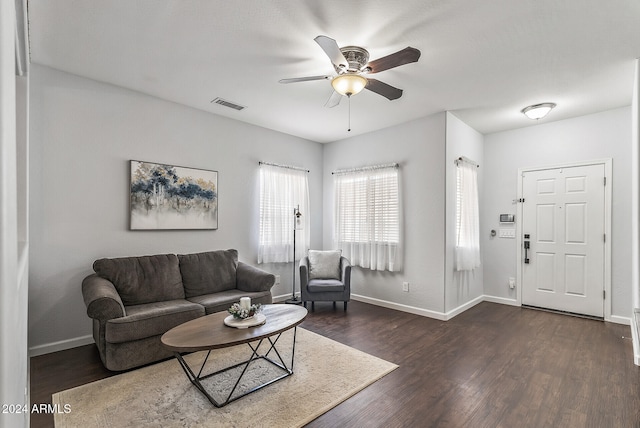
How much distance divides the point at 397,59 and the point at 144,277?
125 inches

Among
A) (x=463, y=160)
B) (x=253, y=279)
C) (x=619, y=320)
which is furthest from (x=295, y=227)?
(x=619, y=320)

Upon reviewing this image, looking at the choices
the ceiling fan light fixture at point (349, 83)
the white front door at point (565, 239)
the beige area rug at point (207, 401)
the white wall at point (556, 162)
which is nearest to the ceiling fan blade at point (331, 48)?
the ceiling fan light fixture at point (349, 83)

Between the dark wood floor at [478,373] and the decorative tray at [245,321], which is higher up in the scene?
the decorative tray at [245,321]

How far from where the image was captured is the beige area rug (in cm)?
201

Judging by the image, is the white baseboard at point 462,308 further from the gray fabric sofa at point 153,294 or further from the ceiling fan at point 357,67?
the ceiling fan at point 357,67

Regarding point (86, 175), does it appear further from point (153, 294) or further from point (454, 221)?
point (454, 221)

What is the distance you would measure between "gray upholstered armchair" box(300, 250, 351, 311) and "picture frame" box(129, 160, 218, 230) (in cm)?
151

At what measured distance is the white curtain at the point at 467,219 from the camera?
434 centimetres

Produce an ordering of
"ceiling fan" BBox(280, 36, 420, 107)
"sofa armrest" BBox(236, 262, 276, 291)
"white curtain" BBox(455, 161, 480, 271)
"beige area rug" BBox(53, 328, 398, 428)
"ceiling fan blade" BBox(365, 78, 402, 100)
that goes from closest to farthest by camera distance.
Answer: "beige area rug" BBox(53, 328, 398, 428), "ceiling fan" BBox(280, 36, 420, 107), "ceiling fan blade" BBox(365, 78, 402, 100), "sofa armrest" BBox(236, 262, 276, 291), "white curtain" BBox(455, 161, 480, 271)

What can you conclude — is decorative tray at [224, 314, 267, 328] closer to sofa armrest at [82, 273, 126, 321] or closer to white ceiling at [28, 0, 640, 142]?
sofa armrest at [82, 273, 126, 321]

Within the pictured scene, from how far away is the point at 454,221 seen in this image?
4281mm

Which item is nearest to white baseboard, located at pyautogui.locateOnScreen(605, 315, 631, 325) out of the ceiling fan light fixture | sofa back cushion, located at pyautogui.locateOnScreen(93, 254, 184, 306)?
the ceiling fan light fixture

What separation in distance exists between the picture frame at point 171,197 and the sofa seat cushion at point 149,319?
3.41 ft

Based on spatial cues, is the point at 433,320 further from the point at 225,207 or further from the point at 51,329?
the point at 51,329
